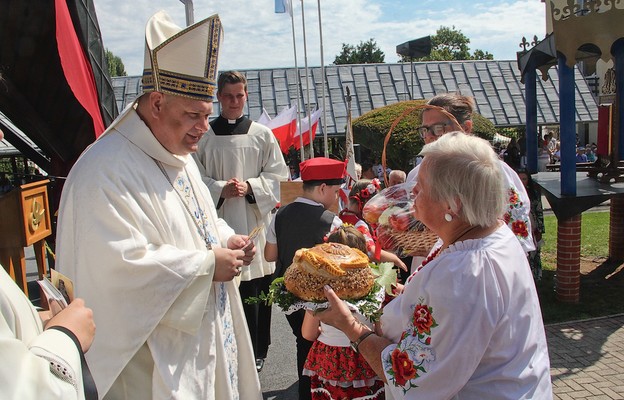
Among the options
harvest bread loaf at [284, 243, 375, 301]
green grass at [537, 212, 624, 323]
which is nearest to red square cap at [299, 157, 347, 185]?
harvest bread loaf at [284, 243, 375, 301]

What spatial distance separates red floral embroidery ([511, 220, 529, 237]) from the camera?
9.37 ft

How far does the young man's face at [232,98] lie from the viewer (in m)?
4.25

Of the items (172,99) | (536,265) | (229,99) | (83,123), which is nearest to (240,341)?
(172,99)

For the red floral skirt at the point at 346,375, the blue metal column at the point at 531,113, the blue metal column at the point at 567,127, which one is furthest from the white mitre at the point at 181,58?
the blue metal column at the point at 531,113

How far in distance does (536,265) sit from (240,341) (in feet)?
16.7

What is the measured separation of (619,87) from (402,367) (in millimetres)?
6716

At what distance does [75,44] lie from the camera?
3.93m

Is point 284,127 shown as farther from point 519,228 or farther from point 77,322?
point 77,322

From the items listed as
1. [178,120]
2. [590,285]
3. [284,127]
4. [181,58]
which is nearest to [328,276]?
[178,120]

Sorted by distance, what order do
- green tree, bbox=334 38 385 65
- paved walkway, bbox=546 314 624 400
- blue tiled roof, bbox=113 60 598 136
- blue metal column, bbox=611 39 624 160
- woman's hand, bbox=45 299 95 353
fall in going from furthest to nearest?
green tree, bbox=334 38 385 65 → blue tiled roof, bbox=113 60 598 136 → blue metal column, bbox=611 39 624 160 → paved walkway, bbox=546 314 624 400 → woman's hand, bbox=45 299 95 353

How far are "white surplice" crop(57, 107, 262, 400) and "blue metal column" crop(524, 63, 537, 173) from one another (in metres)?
6.67

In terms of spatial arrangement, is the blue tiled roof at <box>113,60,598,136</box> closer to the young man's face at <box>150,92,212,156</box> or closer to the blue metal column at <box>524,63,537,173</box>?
the blue metal column at <box>524,63,537,173</box>

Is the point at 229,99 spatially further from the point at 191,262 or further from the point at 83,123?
the point at 191,262

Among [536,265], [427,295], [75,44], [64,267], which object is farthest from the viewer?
[536,265]
